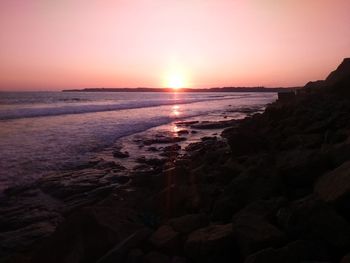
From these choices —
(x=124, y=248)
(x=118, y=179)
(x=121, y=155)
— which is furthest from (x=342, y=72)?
(x=124, y=248)

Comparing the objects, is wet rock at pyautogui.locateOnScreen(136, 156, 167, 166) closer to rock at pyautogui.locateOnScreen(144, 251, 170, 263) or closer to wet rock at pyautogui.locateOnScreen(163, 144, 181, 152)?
wet rock at pyautogui.locateOnScreen(163, 144, 181, 152)

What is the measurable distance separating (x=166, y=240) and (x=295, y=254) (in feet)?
6.02

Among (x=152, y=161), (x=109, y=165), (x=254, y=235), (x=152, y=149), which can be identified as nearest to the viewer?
(x=254, y=235)

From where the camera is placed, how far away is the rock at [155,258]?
4.76 meters

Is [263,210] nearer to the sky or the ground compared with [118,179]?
nearer to the sky

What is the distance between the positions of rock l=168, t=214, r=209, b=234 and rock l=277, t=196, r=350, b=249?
1.31 meters

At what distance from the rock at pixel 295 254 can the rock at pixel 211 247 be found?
60cm

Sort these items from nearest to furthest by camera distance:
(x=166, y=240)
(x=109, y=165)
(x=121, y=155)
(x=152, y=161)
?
(x=166, y=240) < (x=109, y=165) < (x=152, y=161) < (x=121, y=155)

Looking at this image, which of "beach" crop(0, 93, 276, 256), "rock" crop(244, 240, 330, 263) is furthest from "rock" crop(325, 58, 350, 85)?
"rock" crop(244, 240, 330, 263)

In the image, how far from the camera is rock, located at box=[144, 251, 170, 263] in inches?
187

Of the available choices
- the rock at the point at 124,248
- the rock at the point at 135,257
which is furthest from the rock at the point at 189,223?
the rock at the point at 135,257

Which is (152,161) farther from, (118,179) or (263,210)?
(263,210)

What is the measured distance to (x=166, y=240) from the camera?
513cm

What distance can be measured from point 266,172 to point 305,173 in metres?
0.64
